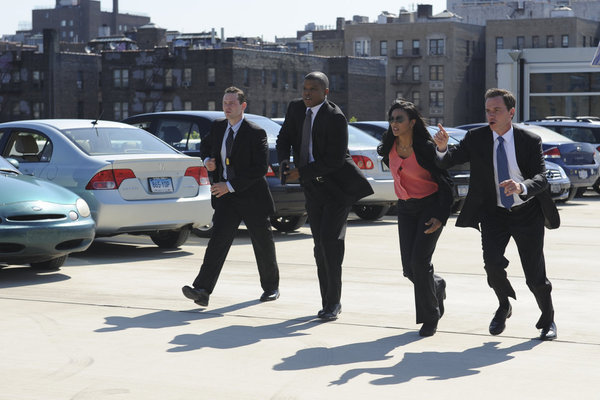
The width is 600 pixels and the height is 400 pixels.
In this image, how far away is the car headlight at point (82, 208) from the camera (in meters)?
10.8

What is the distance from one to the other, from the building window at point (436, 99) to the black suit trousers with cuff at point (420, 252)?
357ft

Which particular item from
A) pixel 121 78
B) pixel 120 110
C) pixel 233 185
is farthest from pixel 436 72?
pixel 233 185

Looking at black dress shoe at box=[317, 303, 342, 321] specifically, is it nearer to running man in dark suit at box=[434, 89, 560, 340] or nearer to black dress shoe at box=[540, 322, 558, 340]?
running man in dark suit at box=[434, 89, 560, 340]

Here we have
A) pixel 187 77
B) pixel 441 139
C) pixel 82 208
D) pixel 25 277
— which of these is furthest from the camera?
pixel 187 77

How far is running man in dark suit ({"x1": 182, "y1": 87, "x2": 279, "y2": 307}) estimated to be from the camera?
8805mm

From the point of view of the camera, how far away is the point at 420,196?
7648 mm

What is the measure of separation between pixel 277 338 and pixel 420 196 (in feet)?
4.33

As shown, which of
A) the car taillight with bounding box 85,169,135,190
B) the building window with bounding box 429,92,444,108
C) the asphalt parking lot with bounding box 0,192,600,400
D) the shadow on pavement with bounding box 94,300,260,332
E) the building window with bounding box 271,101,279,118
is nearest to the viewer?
the asphalt parking lot with bounding box 0,192,600,400

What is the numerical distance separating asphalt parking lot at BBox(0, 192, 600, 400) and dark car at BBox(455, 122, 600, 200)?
36.1ft

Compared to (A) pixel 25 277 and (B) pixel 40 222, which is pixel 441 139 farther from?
(A) pixel 25 277

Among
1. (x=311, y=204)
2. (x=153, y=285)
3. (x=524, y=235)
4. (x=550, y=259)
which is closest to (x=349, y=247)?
(x=550, y=259)

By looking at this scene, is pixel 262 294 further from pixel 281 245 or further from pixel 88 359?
pixel 281 245

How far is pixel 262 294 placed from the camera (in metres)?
9.29

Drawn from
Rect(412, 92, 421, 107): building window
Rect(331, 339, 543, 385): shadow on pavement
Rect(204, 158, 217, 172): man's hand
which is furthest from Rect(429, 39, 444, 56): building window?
Rect(331, 339, 543, 385): shadow on pavement
